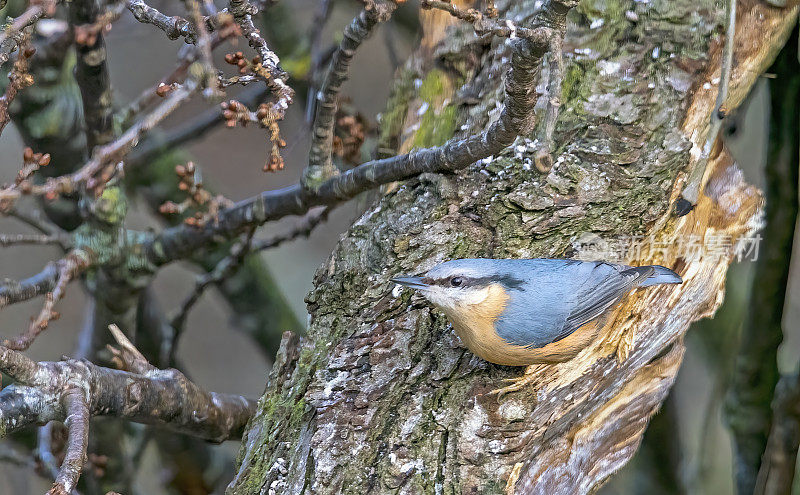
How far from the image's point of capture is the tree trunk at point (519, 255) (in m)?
1.83

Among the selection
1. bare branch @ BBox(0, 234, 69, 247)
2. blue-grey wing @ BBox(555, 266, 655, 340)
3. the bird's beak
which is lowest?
the bird's beak

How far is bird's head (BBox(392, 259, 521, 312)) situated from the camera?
1896 millimetres

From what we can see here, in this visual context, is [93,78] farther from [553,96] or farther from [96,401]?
[553,96]

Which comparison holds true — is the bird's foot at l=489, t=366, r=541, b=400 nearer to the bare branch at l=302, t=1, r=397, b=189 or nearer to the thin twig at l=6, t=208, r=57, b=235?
the bare branch at l=302, t=1, r=397, b=189

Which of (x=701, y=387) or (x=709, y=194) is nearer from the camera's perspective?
(x=709, y=194)

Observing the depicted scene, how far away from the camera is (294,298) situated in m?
5.00

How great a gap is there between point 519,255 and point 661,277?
1.29 feet

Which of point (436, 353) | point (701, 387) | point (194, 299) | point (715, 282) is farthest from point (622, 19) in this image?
point (701, 387)

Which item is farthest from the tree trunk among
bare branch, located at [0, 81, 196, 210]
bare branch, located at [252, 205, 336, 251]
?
bare branch, located at [0, 81, 196, 210]

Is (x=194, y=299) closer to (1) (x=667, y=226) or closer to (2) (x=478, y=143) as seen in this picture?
(2) (x=478, y=143)

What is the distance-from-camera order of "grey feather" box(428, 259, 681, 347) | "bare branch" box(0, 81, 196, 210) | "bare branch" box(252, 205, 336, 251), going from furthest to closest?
"bare branch" box(252, 205, 336, 251) → "grey feather" box(428, 259, 681, 347) → "bare branch" box(0, 81, 196, 210)

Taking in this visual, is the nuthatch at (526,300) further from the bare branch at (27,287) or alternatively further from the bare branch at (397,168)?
the bare branch at (27,287)

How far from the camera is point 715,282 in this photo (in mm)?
2416

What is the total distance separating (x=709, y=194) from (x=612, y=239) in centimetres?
51
